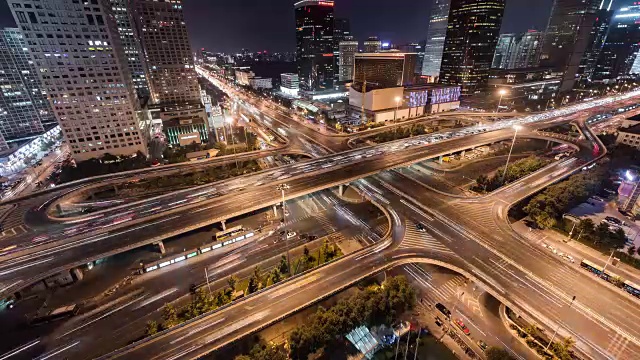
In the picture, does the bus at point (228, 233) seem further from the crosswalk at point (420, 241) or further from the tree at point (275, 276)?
the crosswalk at point (420, 241)

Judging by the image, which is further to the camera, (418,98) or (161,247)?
(418,98)

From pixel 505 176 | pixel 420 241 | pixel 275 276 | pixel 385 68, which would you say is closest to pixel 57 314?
pixel 275 276

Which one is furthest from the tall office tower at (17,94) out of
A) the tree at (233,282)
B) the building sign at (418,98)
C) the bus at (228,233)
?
the building sign at (418,98)

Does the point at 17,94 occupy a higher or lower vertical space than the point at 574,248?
higher

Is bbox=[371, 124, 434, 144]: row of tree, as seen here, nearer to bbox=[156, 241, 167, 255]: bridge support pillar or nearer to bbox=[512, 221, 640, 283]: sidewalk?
bbox=[512, 221, 640, 283]: sidewalk

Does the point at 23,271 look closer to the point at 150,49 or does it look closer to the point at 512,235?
the point at 512,235

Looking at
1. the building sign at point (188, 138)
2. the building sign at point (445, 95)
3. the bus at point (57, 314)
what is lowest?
the bus at point (57, 314)

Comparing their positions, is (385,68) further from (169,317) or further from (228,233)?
(169,317)
